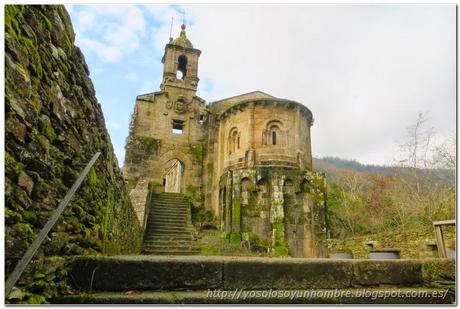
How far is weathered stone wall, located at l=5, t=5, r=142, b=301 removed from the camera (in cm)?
204

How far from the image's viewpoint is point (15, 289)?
2064mm

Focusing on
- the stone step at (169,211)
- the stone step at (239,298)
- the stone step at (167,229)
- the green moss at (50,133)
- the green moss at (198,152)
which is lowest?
the stone step at (239,298)

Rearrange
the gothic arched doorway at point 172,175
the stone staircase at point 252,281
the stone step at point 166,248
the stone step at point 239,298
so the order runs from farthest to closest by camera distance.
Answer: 1. the gothic arched doorway at point 172,175
2. the stone step at point 166,248
3. the stone staircase at point 252,281
4. the stone step at point 239,298

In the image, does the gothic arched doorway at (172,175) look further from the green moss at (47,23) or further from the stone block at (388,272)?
the green moss at (47,23)

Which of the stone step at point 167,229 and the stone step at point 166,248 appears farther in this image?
the stone step at point 167,229

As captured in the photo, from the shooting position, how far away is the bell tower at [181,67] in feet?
72.4

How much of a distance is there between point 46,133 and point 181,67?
21.9 m

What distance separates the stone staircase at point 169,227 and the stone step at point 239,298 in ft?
29.2

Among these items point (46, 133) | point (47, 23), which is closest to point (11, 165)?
point (46, 133)

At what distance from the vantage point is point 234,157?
18.7m

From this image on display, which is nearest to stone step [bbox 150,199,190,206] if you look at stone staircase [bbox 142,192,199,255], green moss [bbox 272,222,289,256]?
stone staircase [bbox 142,192,199,255]

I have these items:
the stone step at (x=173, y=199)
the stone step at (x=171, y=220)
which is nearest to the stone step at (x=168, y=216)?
the stone step at (x=171, y=220)

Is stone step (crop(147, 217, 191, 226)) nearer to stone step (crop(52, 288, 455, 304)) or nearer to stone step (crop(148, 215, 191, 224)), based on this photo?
stone step (crop(148, 215, 191, 224))

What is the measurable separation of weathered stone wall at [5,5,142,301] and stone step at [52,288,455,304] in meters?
0.47
